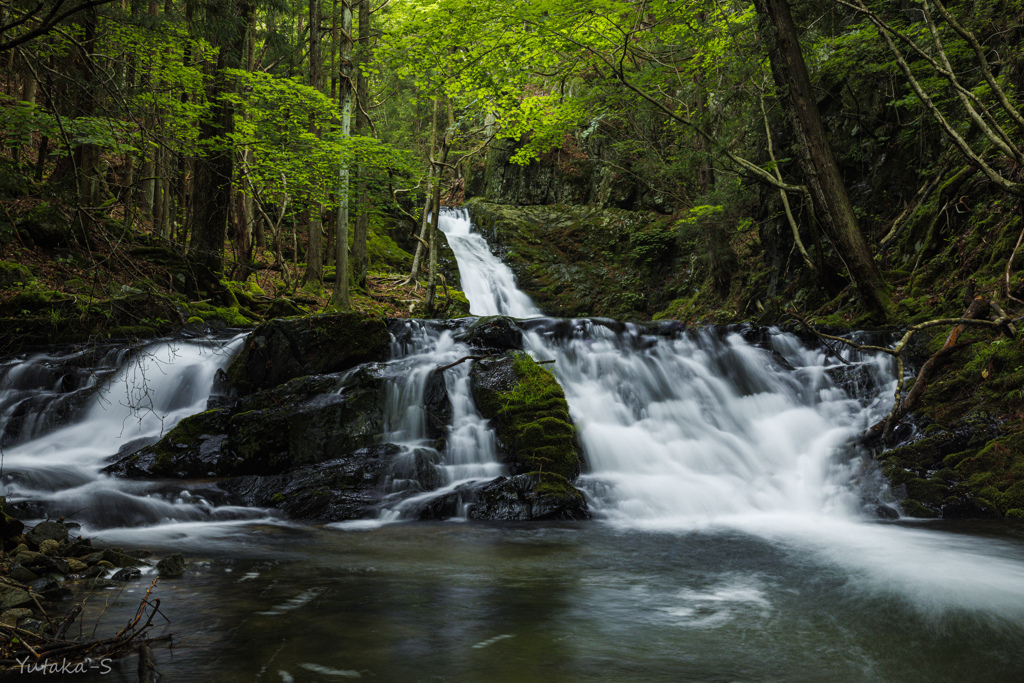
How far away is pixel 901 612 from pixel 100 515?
6.89 metres

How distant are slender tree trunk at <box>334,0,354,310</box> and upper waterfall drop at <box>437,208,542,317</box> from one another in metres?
5.53

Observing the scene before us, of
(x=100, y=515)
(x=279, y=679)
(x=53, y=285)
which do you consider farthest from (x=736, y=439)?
(x=53, y=285)

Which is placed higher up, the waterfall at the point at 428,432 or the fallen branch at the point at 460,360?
the fallen branch at the point at 460,360

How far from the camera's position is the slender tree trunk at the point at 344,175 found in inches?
508

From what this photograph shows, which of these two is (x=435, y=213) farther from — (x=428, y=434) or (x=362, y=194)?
(x=428, y=434)

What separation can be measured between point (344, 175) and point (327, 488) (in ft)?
28.0

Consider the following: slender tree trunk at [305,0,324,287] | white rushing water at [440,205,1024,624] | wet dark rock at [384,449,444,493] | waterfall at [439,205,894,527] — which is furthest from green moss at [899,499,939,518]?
slender tree trunk at [305,0,324,287]

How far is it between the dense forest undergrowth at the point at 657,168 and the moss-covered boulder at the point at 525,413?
351cm

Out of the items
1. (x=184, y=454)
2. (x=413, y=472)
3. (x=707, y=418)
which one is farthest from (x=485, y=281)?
(x=184, y=454)

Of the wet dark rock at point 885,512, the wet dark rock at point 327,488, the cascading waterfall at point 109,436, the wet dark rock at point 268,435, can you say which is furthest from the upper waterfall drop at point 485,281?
the wet dark rock at point 885,512

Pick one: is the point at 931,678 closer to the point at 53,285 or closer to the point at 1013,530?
the point at 1013,530

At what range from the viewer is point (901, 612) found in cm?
384

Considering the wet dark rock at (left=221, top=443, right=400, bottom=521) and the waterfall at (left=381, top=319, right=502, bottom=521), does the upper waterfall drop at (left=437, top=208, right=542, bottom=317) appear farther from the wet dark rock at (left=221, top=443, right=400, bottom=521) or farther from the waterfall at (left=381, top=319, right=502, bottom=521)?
the wet dark rock at (left=221, top=443, right=400, bottom=521)

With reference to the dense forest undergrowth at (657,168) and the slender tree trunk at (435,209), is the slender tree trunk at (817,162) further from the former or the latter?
the slender tree trunk at (435,209)
